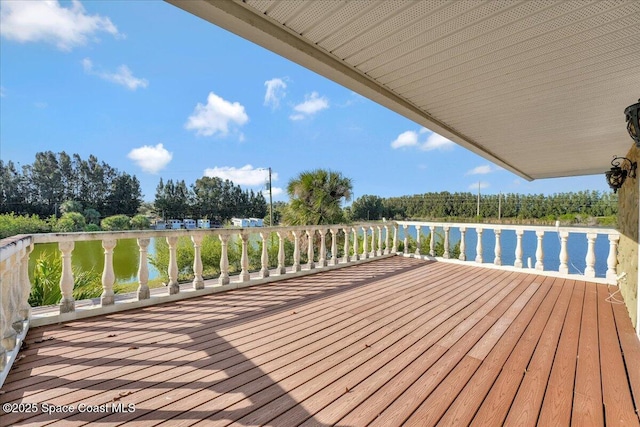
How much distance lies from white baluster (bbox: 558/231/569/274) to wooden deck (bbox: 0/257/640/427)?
1.31 meters

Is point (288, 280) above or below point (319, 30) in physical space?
below

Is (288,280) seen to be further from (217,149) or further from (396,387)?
(217,149)

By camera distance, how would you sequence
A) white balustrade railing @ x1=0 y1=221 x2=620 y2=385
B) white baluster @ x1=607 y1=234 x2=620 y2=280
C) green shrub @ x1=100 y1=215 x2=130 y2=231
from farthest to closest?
1. green shrub @ x1=100 y1=215 x2=130 y2=231
2. white baluster @ x1=607 y1=234 x2=620 y2=280
3. white balustrade railing @ x1=0 y1=221 x2=620 y2=385

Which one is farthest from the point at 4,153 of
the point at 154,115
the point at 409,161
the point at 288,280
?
the point at 409,161

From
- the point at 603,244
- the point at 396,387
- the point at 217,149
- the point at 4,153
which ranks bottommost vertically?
the point at 396,387

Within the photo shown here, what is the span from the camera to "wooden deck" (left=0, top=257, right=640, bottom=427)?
1333 millimetres

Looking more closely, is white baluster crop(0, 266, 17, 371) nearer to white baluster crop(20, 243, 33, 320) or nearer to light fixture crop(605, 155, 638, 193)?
white baluster crop(20, 243, 33, 320)

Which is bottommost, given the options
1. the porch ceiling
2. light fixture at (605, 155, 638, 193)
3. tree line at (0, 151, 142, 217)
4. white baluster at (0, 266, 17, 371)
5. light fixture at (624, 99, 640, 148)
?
white baluster at (0, 266, 17, 371)

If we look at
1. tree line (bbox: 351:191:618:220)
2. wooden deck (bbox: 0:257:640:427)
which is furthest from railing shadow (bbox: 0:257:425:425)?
tree line (bbox: 351:191:618:220)

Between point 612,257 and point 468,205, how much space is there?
3678 cm

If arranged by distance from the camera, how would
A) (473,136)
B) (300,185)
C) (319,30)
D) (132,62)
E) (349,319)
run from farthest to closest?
(132,62), (300,185), (473,136), (349,319), (319,30)

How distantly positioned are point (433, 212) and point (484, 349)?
36.0 metres

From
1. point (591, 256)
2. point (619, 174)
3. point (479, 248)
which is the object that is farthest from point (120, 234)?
point (591, 256)

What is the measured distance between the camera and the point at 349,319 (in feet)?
8.21
